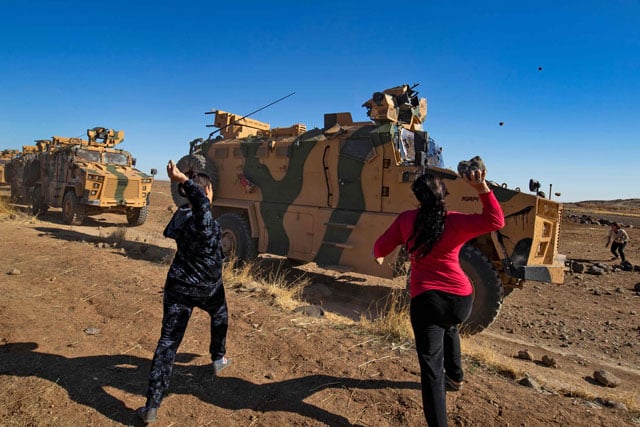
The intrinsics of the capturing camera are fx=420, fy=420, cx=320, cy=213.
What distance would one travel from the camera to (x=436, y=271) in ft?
8.12

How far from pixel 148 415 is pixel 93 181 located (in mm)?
11157

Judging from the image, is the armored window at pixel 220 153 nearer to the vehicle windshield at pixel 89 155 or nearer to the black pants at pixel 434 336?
the black pants at pixel 434 336

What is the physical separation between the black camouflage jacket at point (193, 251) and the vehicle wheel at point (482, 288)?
3.40m

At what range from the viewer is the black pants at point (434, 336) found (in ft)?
7.59

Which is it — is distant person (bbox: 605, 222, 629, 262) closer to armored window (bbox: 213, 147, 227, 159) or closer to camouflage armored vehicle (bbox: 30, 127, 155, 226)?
armored window (bbox: 213, 147, 227, 159)

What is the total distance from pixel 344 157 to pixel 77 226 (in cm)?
991

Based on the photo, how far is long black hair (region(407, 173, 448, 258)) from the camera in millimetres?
2422

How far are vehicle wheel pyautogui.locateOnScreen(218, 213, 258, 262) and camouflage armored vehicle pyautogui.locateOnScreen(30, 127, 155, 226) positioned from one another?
6238mm

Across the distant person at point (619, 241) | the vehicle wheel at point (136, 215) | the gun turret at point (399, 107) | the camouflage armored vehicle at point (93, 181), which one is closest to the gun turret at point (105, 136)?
the camouflage armored vehicle at point (93, 181)

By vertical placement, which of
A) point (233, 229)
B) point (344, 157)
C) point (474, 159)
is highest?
point (344, 157)

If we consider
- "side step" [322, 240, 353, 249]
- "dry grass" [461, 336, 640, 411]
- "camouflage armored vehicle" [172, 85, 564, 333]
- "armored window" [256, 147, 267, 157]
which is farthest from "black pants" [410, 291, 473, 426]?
"armored window" [256, 147, 267, 157]

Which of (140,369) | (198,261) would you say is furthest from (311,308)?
(198,261)

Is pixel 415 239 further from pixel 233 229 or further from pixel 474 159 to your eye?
pixel 233 229

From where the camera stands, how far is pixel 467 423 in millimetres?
2678
